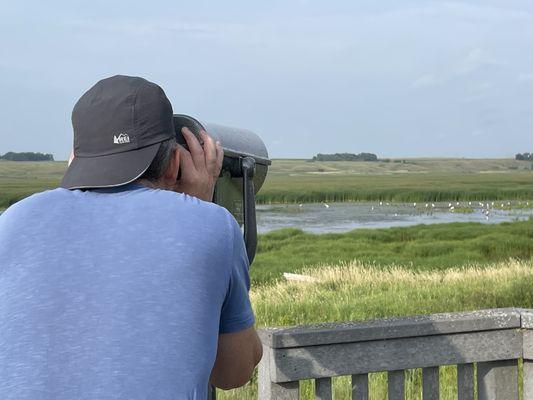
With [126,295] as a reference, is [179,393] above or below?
below

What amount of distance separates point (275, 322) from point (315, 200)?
54109 mm

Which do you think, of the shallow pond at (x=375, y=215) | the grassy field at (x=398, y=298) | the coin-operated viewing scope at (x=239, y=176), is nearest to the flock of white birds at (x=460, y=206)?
the shallow pond at (x=375, y=215)

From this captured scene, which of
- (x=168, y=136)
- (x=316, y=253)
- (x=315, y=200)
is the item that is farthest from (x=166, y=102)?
(x=315, y=200)

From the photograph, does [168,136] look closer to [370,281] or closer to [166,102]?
[166,102]

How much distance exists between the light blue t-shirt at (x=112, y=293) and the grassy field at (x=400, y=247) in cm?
1482

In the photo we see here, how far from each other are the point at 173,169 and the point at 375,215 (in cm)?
4842

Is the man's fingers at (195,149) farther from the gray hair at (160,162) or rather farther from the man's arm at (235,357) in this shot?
the man's arm at (235,357)

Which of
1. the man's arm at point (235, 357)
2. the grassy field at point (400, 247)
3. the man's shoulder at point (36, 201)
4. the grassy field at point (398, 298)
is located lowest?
the grassy field at point (400, 247)

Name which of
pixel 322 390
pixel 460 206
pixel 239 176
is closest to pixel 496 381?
pixel 322 390

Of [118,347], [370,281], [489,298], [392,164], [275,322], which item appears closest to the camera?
[118,347]

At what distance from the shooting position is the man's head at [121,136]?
156 centimetres

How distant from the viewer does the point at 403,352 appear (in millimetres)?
2467

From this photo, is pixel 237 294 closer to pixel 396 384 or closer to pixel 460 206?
pixel 396 384

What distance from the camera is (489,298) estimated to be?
373 inches
